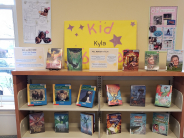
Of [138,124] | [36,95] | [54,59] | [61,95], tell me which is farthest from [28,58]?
[138,124]

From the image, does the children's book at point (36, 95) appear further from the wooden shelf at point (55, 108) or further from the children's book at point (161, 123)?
the children's book at point (161, 123)

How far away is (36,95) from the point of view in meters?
1.67

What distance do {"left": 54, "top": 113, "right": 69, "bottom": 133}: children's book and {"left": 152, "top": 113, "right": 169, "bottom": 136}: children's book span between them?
44.1 inches

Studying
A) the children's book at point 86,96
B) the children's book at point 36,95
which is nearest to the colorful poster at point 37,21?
the children's book at point 36,95

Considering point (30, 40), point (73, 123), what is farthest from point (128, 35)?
point (73, 123)

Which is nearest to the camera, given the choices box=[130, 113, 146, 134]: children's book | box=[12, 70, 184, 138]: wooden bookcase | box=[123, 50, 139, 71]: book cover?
box=[12, 70, 184, 138]: wooden bookcase

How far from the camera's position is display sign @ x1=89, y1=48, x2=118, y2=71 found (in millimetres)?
1525

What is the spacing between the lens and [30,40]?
1811 millimetres

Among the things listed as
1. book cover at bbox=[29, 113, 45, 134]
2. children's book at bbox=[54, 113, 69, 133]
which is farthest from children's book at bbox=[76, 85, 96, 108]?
book cover at bbox=[29, 113, 45, 134]

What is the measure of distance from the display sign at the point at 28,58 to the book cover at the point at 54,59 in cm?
10

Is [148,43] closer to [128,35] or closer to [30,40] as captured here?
[128,35]

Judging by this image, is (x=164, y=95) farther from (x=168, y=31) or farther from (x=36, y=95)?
(x=36, y=95)

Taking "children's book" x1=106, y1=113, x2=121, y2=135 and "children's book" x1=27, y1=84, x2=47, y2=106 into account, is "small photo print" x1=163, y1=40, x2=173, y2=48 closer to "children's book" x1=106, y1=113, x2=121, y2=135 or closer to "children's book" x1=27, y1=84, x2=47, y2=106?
"children's book" x1=106, y1=113, x2=121, y2=135

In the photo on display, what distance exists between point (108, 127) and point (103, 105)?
28 centimetres
